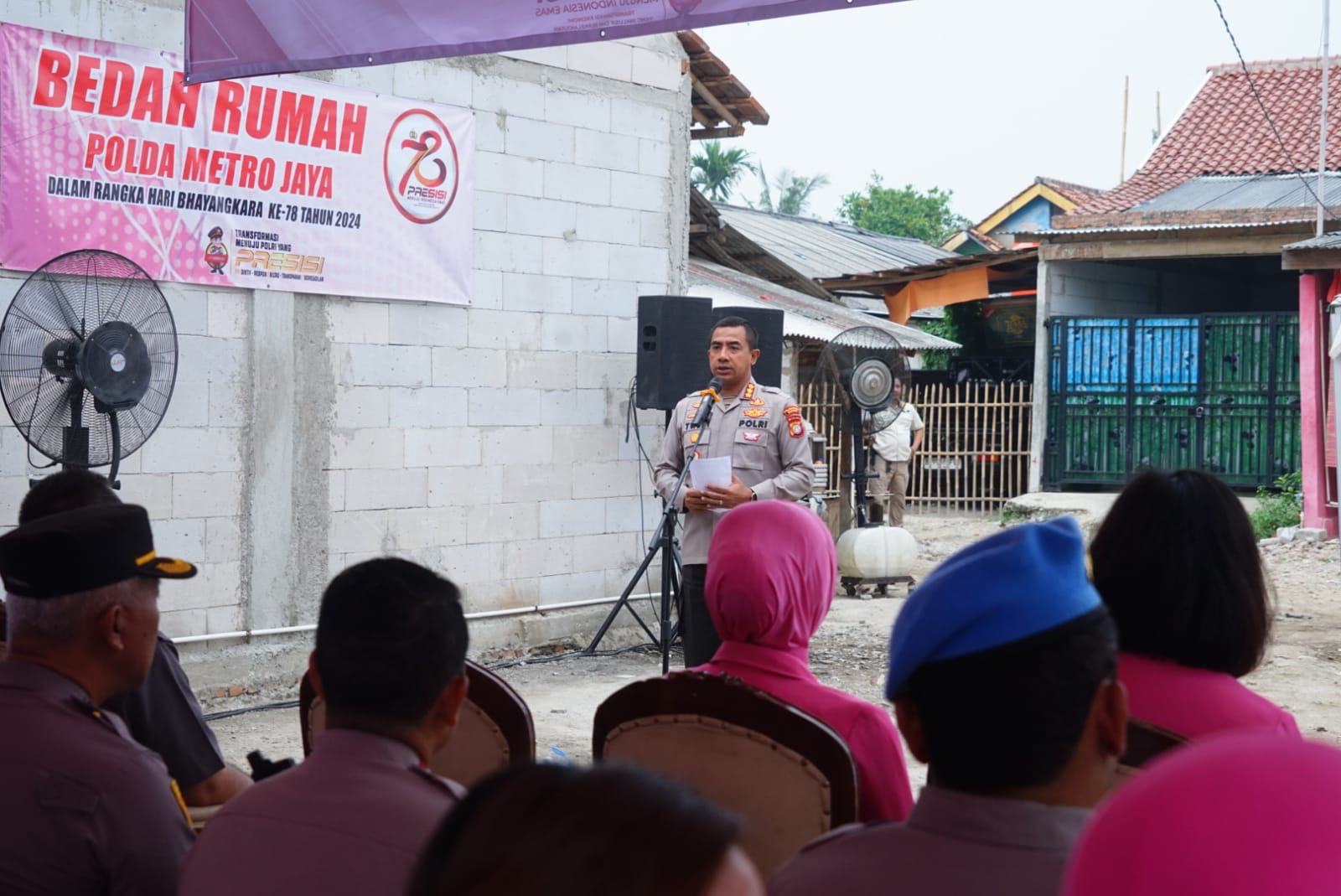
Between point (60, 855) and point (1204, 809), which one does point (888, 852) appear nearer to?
point (1204, 809)

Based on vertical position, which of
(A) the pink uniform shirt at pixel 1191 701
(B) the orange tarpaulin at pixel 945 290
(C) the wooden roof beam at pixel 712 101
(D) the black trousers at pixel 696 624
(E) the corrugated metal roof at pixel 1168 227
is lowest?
(D) the black trousers at pixel 696 624

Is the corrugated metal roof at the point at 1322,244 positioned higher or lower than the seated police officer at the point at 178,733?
higher

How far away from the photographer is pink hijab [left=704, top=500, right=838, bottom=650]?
2793 mm

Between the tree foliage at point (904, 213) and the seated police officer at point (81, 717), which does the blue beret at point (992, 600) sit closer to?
the seated police officer at point (81, 717)

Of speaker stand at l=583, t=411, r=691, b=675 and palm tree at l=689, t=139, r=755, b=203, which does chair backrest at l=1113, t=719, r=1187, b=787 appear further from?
palm tree at l=689, t=139, r=755, b=203

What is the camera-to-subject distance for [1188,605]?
2.32 m

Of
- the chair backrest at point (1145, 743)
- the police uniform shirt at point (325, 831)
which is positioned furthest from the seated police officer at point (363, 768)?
the chair backrest at point (1145, 743)

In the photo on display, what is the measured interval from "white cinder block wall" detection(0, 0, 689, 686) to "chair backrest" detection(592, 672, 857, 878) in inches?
174

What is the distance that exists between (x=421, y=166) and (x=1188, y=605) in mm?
5815

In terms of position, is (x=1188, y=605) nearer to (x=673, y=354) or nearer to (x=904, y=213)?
(x=673, y=354)

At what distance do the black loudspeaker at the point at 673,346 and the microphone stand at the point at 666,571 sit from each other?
0.79 ft

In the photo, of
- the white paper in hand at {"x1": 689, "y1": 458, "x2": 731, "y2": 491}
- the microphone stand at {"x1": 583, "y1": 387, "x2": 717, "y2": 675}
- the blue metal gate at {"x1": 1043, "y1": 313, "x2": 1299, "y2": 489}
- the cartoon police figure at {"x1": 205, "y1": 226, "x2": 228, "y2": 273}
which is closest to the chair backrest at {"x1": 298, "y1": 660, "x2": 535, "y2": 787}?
the white paper in hand at {"x1": 689, "y1": 458, "x2": 731, "y2": 491}

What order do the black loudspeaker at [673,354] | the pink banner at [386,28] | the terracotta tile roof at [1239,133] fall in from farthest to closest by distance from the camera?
the terracotta tile roof at [1239,133]
the black loudspeaker at [673,354]
the pink banner at [386,28]

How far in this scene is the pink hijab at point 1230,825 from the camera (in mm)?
749
